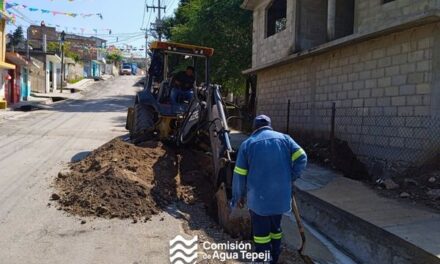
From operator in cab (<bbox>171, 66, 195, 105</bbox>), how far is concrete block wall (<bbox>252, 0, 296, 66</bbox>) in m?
6.11

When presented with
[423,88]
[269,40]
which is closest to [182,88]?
[423,88]

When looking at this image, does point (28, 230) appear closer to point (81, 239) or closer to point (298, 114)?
point (81, 239)

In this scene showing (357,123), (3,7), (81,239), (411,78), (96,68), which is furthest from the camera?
(96,68)

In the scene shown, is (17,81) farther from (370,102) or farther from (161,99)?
(370,102)

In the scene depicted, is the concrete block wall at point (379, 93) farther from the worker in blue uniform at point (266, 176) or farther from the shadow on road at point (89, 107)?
the shadow on road at point (89, 107)

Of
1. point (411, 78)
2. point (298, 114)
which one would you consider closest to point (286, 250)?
point (411, 78)

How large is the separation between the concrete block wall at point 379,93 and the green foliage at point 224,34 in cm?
1024

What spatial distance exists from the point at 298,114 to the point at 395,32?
573 centimetres

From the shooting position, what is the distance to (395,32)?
1001cm

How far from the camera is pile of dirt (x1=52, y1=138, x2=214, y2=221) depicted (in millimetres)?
7047

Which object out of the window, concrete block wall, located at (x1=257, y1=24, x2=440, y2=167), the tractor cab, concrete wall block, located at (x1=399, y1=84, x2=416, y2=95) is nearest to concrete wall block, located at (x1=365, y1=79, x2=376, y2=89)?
concrete block wall, located at (x1=257, y1=24, x2=440, y2=167)

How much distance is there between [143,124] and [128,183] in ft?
11.9

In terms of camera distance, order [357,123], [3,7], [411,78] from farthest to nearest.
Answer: [3,7] → [357,123] → [411,78]

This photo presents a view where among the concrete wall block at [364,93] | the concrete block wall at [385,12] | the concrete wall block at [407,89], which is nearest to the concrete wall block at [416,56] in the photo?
the concrete wall block at [407,89]
